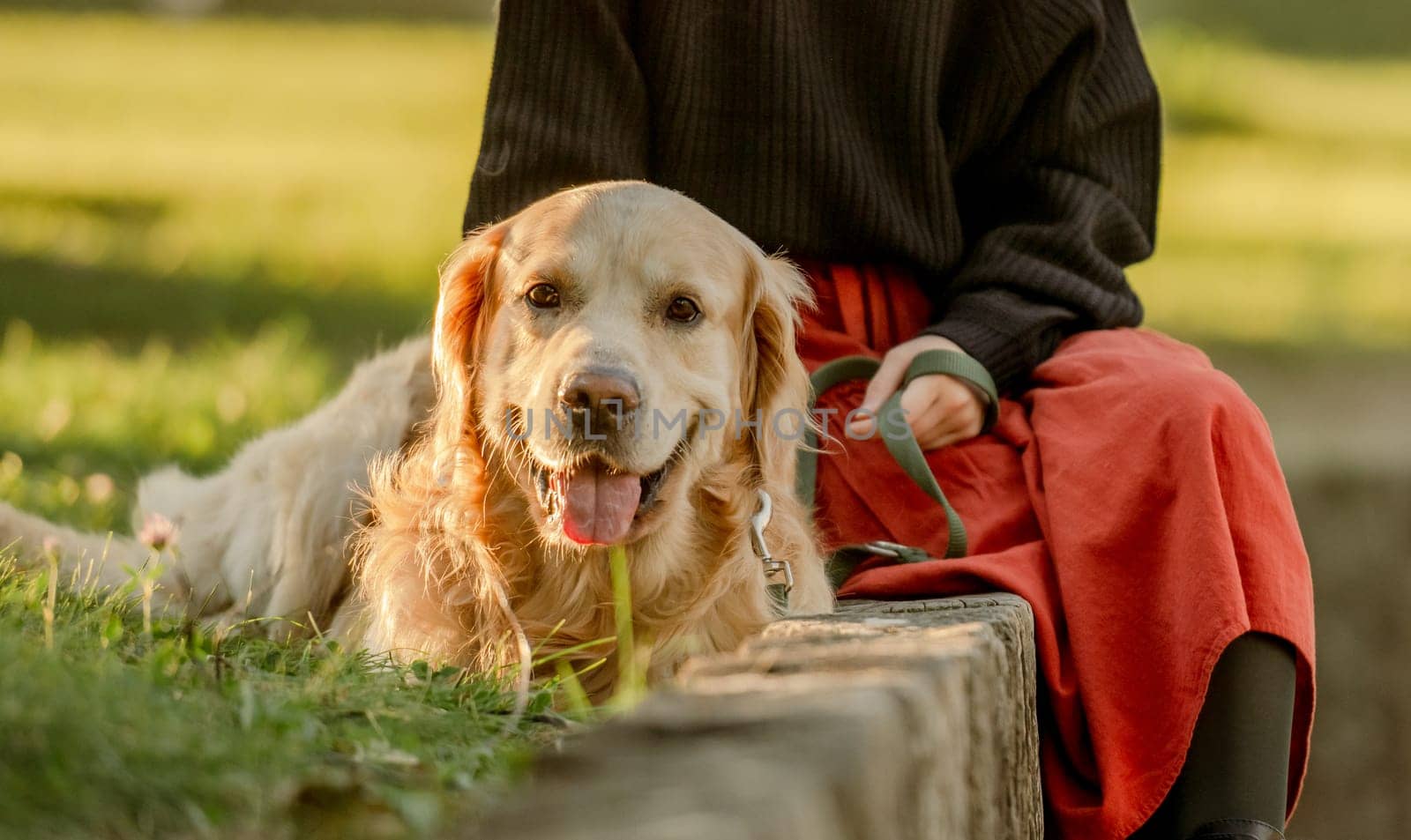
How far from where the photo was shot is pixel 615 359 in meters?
2.31

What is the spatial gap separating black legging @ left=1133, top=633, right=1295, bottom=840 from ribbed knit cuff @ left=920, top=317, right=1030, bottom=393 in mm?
814

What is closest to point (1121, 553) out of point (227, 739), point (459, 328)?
point (459, 328)

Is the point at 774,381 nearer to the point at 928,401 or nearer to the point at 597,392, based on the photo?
the point at 928,401

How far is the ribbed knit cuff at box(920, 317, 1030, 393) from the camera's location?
9.53 feet

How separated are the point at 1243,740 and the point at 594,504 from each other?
3.82 ft

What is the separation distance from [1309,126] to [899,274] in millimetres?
10676

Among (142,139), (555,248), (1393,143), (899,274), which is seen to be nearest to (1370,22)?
(1393,143)

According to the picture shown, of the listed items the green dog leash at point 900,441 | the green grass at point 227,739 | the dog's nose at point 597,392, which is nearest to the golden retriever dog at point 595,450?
the dog's nose at point 597,392

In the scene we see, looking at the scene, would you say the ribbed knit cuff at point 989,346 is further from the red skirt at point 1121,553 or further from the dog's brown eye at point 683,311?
the dog's brown eye at point 683,311

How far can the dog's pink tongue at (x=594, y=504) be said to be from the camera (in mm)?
2383

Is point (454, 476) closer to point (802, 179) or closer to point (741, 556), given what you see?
point (741, 556)

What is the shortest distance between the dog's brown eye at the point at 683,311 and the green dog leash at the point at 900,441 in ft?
1.40

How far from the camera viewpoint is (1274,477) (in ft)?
8.21

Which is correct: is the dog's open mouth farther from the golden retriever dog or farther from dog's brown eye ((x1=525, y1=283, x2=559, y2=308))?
dog's brown eye ((x1=525, y1=283, x2=559, y2=308))
